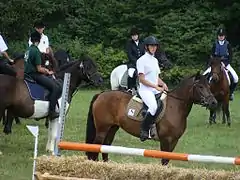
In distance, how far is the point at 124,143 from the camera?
1434 cm

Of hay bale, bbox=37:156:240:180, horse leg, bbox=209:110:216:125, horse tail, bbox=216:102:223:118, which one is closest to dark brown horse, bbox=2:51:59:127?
hay bale, bbox=37:156:240:180

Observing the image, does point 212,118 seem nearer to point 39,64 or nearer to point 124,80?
point 124,80

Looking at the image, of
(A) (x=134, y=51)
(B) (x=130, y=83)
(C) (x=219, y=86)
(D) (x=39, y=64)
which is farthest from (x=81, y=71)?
(C) (x=219, y=86)

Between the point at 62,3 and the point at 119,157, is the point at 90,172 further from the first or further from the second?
the point at 62,3

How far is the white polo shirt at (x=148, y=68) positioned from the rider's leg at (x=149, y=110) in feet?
0.31

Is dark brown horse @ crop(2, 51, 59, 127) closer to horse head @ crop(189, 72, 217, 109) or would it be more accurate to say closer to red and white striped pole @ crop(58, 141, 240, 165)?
horse head @ crop(189, 72, 217, 109)

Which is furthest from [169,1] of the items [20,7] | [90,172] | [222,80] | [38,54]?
[90,172]

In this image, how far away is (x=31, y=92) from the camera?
12.2 metres

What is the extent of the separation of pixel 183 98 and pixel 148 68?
95 cm

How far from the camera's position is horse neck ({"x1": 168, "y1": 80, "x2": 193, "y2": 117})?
11.0 meters

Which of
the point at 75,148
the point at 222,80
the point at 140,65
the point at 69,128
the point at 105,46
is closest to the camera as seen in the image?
the point at 75,148

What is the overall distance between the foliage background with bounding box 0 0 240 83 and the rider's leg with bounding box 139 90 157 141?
22174 millimetres

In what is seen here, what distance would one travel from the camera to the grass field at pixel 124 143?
1139cm

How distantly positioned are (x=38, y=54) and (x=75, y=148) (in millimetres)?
5384
